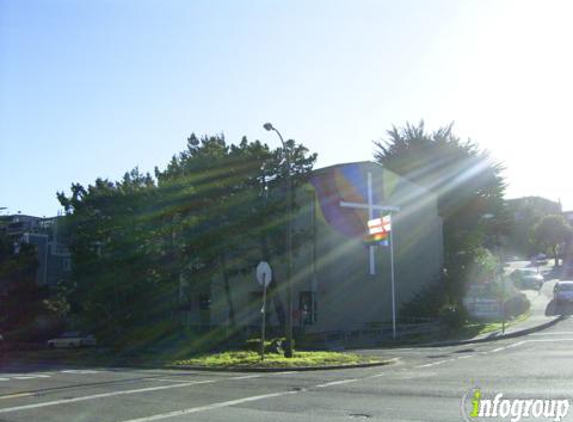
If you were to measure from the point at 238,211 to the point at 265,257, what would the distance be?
3208 millimetres

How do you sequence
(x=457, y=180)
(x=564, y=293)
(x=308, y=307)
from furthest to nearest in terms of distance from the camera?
(x=457, y=180) < (x=564, y=293) < (x=308, y=307)

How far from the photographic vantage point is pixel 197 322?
38.9 m

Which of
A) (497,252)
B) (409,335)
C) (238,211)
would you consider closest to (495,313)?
(409,335)

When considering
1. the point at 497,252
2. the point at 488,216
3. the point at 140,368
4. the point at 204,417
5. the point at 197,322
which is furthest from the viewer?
the point at 497,252

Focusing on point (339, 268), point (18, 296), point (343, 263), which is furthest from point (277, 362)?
point (18, 296)

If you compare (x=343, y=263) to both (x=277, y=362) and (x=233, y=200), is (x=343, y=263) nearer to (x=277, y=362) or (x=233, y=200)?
(x=233, y=200)

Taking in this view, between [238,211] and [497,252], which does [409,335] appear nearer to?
[238,211]

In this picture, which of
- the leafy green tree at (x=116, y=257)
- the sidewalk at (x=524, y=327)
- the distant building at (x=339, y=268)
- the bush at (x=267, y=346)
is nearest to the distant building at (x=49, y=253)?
the distant building at (x=339, y=268)

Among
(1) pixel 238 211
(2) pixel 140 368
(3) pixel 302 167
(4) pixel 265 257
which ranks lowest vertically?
(2) pixel 140 368

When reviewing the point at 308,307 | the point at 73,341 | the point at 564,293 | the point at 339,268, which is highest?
the point at 339,268

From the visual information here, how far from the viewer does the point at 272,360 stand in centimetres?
1998

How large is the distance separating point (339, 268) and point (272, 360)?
16.0 m

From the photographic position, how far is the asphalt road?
10305 mm

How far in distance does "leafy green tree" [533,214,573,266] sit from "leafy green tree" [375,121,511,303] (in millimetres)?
35215
